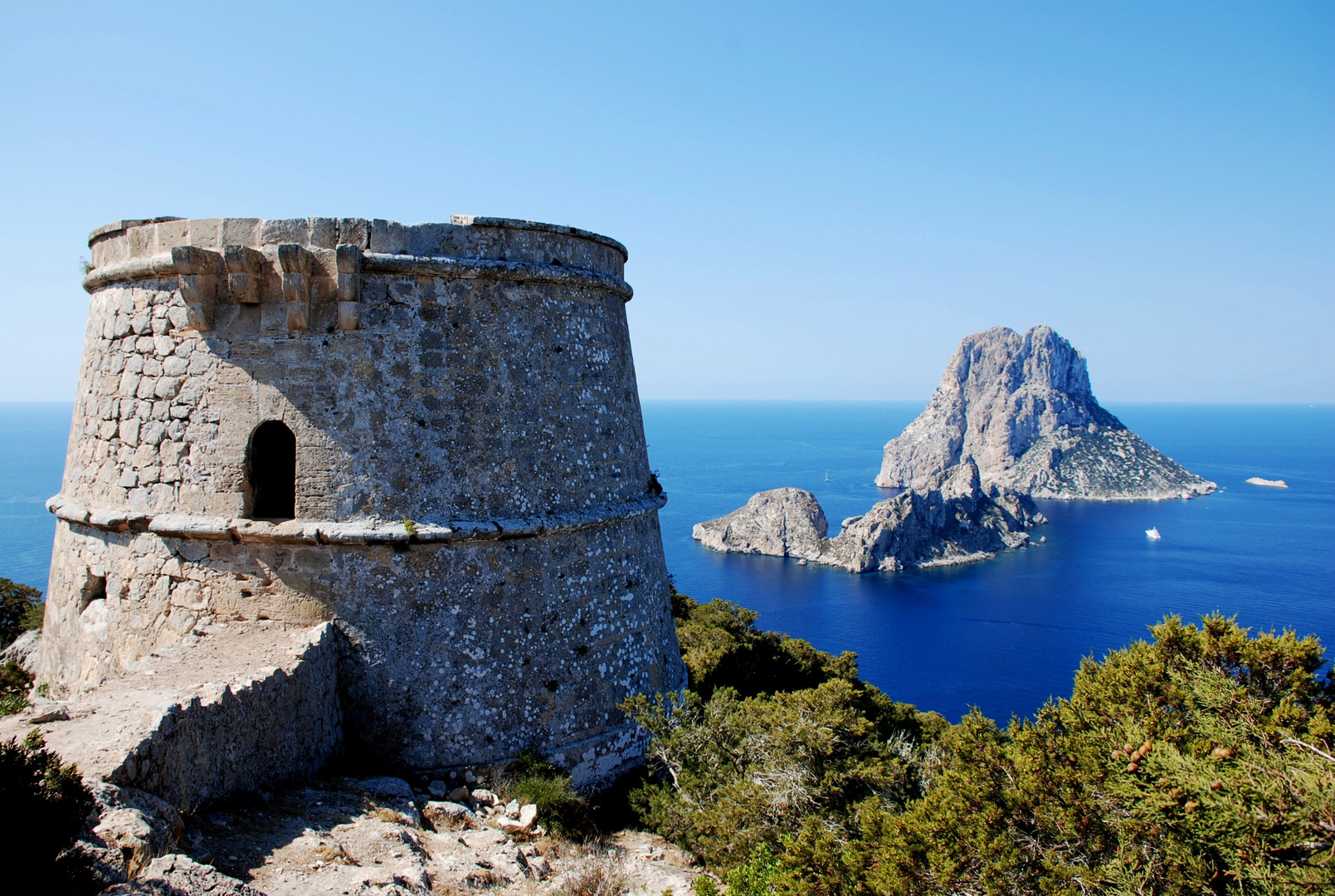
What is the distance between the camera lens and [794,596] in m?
62.7

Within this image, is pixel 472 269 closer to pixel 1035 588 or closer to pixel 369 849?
pixel 369 849

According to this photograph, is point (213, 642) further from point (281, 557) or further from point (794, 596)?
point (794, 596)

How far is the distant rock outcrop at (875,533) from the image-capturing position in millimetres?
73125

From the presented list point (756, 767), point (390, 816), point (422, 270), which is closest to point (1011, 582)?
point (756, 767)

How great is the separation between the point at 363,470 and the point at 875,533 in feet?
230

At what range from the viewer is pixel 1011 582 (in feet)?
221

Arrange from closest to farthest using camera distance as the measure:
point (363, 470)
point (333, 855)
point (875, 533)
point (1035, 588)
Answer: point (333, 855) < point (363, 470) < point (1035, 588) < point (875, 533)

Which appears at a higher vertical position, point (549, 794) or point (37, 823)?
point (37, 823)

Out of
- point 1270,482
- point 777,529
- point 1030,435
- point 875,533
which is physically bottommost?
point 777,529

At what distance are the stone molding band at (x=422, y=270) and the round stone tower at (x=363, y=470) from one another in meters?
0.03

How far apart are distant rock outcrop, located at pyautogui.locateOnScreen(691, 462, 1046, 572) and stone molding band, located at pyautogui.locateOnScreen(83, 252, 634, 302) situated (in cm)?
6810

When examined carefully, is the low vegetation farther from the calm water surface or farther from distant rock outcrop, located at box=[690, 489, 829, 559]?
distant rock outcrop, located at box=[690, 489, 829, 559]

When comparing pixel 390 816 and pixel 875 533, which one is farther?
pixel 875 533

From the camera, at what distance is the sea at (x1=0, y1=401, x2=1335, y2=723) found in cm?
4816
